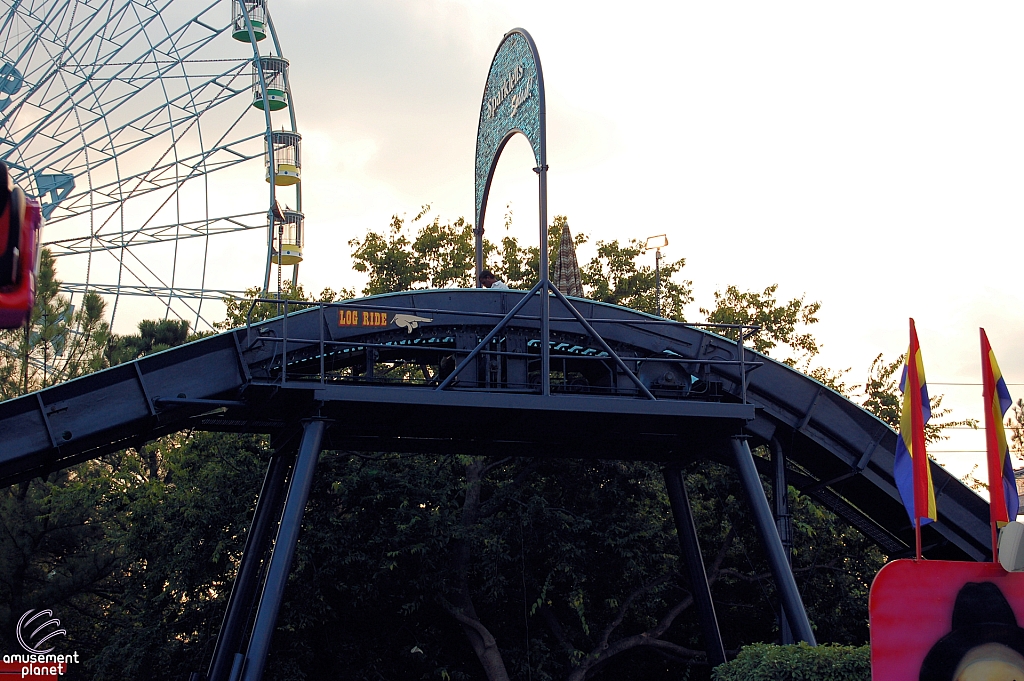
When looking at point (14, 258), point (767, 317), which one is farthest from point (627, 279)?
point (14, 258)

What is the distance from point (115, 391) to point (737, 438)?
9.18 meters

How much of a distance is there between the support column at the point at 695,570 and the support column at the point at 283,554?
6732 mm

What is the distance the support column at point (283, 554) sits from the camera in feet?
44.2

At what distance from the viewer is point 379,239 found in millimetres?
30656

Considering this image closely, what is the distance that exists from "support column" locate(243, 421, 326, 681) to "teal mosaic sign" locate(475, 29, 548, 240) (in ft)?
17.4

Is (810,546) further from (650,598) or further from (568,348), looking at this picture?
(568,348)

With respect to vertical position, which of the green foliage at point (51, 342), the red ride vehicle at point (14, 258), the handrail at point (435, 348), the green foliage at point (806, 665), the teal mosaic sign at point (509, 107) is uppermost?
the teal mosaic sign at point (509, 107)

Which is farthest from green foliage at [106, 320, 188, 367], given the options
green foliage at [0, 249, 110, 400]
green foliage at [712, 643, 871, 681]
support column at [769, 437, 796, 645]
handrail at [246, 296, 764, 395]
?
green foliage at [712, 643, 871, 681]

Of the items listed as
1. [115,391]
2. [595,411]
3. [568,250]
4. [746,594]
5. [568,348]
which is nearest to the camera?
[115,391]

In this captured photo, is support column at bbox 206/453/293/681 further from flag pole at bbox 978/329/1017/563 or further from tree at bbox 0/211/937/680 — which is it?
flag pole at bbox 978/329/1017/563

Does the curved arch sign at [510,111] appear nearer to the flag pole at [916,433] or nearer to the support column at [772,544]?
the support column at [772,544]

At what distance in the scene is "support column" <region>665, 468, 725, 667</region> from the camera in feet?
57.6

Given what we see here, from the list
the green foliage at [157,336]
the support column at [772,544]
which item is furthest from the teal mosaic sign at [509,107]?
the green foliage at [157,336]

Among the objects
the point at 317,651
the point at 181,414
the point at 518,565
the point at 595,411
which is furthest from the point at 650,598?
the point at 181,414
